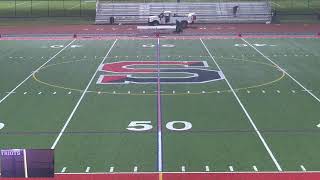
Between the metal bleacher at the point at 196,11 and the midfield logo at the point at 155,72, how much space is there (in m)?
24.9

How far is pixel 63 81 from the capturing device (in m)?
22.9

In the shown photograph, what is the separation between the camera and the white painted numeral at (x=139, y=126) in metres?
15.8

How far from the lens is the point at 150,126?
53.0 ft

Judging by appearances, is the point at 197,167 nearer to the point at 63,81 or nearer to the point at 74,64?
the point at 63,81

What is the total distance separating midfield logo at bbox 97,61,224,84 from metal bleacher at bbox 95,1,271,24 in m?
24.9

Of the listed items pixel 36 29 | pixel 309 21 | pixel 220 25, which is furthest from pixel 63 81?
pixel 309 21

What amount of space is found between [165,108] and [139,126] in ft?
7.46

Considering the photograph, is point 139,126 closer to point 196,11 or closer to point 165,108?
point 165,108

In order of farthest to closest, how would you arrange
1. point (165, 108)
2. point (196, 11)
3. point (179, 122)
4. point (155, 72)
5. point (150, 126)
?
point (196, 11)
point (155, 72)
point (165, 108)
point (179, 122)
point (150, 126)

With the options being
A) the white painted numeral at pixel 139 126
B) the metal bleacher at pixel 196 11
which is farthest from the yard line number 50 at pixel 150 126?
the metal bleacher at pixel 196 11

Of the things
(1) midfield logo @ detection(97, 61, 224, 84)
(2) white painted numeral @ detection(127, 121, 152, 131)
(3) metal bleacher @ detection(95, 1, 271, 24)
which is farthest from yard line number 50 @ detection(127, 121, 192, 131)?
(3) metal bleacher @ detection(95, 1, 271, 24)

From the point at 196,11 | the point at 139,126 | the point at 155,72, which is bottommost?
the point at 139,126

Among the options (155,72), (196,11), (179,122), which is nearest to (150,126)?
(179,122)

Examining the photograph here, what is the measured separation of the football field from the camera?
1336 cm
